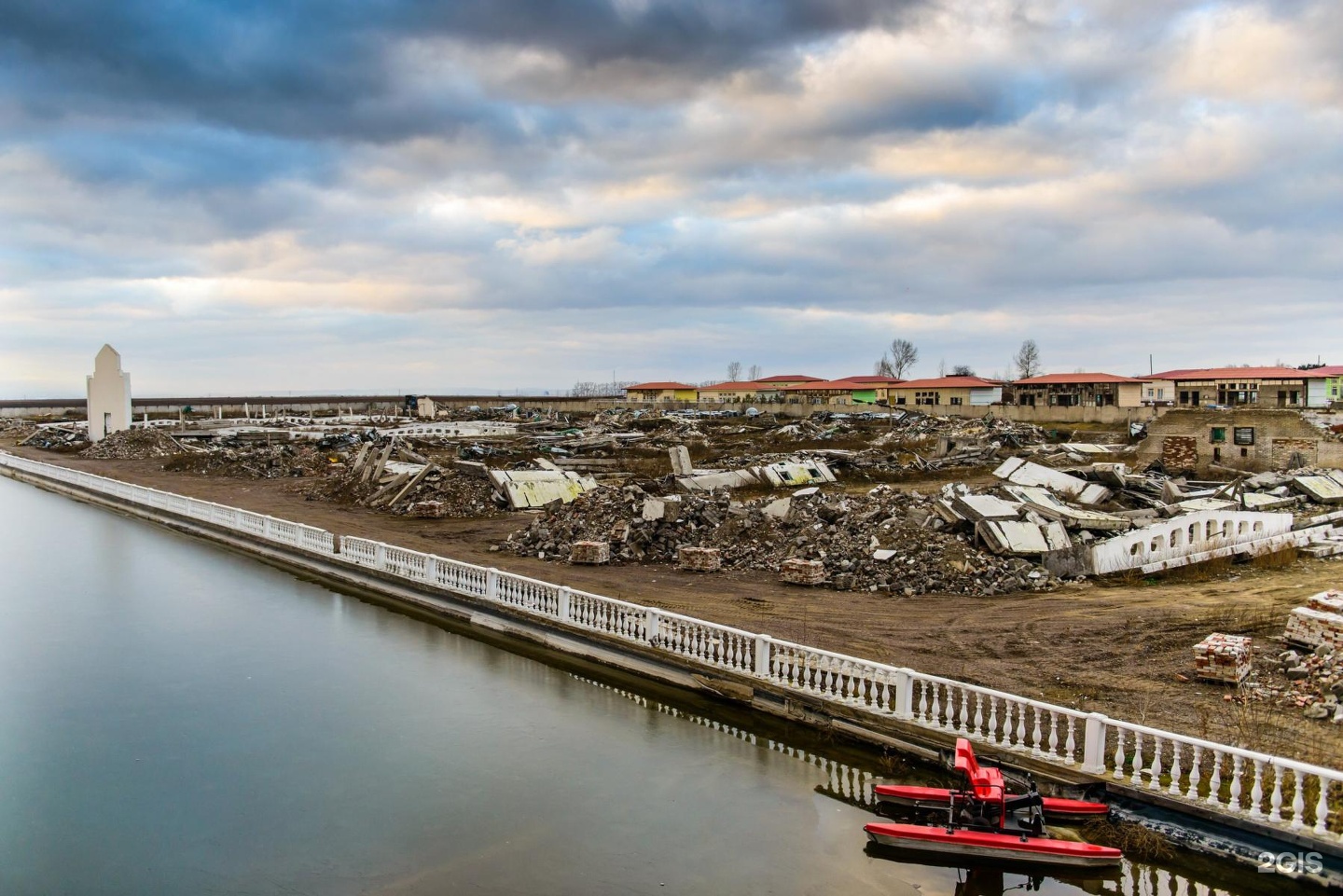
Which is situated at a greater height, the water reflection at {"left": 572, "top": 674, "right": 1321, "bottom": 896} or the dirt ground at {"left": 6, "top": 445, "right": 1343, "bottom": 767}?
the dirt ground at {"left": 6, "top": 445, "right": 1343, "bottom": 767}

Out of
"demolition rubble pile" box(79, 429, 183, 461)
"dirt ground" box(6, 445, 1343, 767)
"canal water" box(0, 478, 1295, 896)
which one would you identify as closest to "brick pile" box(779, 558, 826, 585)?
"dirt ground" box(6, 445, 1343, 767)

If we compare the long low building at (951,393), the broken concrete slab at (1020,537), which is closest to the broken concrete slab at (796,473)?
the broken concrete slab at (1020,537)

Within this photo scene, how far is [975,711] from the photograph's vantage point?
11.5 m

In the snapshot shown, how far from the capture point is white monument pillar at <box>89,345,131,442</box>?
217ft

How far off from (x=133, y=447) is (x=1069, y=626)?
65928 millimetres

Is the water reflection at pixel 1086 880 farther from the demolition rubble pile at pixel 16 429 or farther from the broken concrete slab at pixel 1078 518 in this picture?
the demolition rubble pile at pixel 16 429

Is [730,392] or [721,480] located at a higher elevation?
[730,392]

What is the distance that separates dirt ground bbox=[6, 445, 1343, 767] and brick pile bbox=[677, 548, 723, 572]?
1.43 feet

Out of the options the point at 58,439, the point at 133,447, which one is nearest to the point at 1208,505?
the point at 133,447

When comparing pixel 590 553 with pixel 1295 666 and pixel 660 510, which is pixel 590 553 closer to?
pixel 660 510

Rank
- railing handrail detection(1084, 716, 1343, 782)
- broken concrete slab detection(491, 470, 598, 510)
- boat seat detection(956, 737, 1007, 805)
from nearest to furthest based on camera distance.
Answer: railing handrail detection(1084, 716, 1343, 782), boat seat detection(956, 737, 1007, 805), broken concrete slab detection(491, 470, 598, 510)

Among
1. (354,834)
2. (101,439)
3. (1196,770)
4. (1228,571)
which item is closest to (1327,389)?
(1228,571)

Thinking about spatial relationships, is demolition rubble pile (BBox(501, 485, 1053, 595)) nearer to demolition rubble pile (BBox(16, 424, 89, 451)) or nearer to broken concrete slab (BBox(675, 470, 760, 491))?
broken concrete slab (BBox(675, 470, 760, 491))

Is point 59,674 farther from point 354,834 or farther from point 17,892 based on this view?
point 354,834
